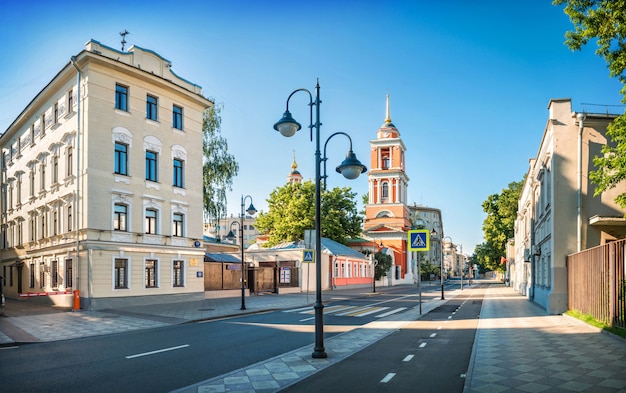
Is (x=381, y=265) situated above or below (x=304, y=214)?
below

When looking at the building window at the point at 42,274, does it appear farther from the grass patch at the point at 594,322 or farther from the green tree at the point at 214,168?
the grass patch at the point at 594,322

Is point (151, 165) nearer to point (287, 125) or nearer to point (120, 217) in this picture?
point (120, 217)

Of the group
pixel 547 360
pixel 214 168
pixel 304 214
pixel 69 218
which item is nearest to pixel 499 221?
pixel 304 214

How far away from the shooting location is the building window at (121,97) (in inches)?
996

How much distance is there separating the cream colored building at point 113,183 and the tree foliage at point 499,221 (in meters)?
42.8

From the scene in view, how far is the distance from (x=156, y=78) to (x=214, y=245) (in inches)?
856

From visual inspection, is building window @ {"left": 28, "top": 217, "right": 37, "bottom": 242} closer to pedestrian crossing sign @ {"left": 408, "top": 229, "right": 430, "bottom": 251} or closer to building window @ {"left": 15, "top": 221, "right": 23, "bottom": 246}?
building window @ {"left": 15, "top": 221, "right": 23, "bottom": 246}

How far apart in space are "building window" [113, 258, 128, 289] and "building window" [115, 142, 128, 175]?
15.6ft

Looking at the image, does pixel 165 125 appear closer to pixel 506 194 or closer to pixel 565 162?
pixel 565 162

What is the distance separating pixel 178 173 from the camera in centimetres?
2900

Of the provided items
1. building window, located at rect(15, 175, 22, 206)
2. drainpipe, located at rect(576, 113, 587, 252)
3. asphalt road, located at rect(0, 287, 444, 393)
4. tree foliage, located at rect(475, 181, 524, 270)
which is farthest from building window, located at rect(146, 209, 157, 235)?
tree foliage, located at rect(475, 181, 524, 270)

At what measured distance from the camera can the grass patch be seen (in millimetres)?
12094

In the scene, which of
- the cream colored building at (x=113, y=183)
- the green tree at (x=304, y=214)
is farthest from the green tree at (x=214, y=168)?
the green tree at (x=304, y=214)

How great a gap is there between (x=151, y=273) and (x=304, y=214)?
35.7 meters
